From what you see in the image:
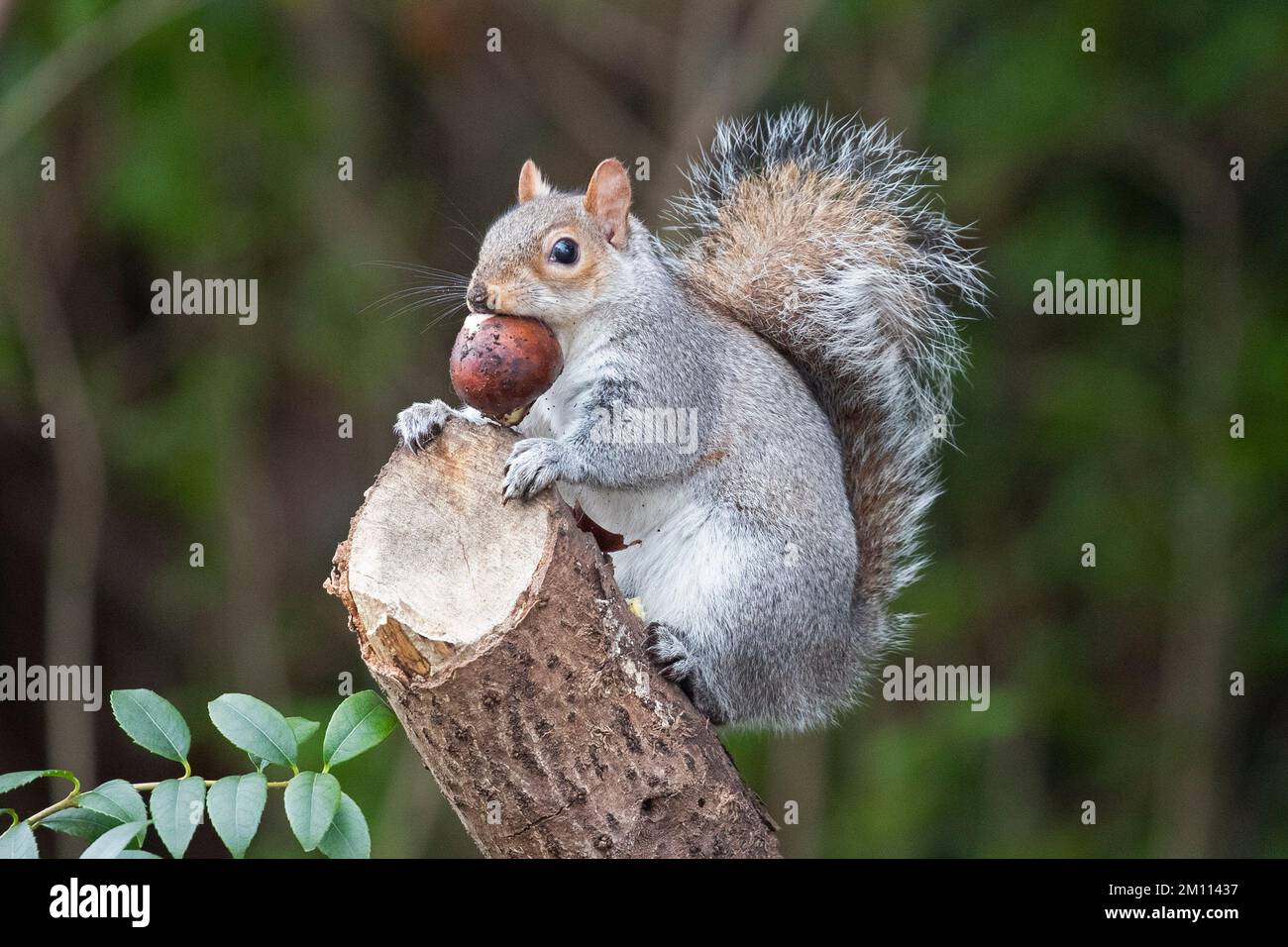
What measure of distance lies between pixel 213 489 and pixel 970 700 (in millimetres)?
2941

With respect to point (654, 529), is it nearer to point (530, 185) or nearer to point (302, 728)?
point (530, 185)

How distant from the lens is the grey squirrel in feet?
9.73

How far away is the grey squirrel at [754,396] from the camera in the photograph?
117 inches

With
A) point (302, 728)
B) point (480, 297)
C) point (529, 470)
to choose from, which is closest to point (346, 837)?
point (302, 728)

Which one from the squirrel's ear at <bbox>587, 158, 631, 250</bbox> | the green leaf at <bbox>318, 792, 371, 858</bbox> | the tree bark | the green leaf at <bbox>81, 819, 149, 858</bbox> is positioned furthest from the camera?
the squirrel's ear at <bbox>587, 158, 631, 250</bbox>

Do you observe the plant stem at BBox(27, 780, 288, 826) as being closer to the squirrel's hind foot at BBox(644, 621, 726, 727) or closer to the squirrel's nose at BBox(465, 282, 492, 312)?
the squirrel's hind foot at BBox(644, 621, 726, 727)

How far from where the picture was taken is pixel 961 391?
5.69 m

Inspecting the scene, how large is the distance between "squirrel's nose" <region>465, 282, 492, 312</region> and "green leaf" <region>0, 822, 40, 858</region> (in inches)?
51.6

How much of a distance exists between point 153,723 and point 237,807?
23 cm

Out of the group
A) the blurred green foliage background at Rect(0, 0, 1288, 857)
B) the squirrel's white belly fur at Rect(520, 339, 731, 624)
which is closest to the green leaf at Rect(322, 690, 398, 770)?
the squirrel's white belly fur at Rect(520, 339, 731, 624)

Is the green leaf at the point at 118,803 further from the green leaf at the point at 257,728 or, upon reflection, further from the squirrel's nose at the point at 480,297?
the squirrel's nose at the point at 480,297

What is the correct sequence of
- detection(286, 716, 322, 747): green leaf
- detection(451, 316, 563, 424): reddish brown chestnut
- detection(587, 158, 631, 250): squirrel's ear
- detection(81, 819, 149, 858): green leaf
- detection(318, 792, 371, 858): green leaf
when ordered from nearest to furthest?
detection(81, 819, 149, 858): green leaf < detection(318, 792, 371, 858): green leaf < detection(286, 716, 322, 747): green leaf < detection(451, 316, 563, 424): reddish brown chestnut < detection(587, 158, 631, 250): squirrel's ear

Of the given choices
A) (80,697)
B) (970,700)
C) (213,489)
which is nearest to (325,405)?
(213,489)

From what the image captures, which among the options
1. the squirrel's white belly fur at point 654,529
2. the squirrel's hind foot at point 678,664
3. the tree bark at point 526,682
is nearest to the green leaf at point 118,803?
the tree bark at point 526,682
